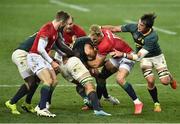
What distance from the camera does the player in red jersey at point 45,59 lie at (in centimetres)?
1966

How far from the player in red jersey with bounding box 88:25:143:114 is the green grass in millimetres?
561

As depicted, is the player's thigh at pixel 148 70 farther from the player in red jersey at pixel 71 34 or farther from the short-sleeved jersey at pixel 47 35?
the short-sleeved jersey at pixel 47 35

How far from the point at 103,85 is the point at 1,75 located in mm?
4836

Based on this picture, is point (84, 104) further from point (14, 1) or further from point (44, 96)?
point (14, 1)

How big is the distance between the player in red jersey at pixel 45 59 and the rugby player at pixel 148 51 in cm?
154

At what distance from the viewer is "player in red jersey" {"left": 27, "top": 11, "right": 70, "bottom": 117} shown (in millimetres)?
19656

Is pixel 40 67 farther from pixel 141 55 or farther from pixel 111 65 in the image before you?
pixel 141 55

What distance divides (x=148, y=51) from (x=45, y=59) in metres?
2.71

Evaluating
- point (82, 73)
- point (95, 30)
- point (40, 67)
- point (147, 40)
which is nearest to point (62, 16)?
point (95, 30)

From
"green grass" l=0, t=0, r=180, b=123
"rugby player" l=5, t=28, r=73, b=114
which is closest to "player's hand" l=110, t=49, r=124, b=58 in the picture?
"rugby player" l=5, t=28, r=73, b=114

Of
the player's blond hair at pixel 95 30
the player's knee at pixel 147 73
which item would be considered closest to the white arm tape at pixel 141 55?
the player's knee at pixel 147 73

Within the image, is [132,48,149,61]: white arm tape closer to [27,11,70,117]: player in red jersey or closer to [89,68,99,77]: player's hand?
[89,68,99,77]: player's hand

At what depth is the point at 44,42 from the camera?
1981cm

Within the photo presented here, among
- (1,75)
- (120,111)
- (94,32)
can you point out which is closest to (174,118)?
(120,111)
